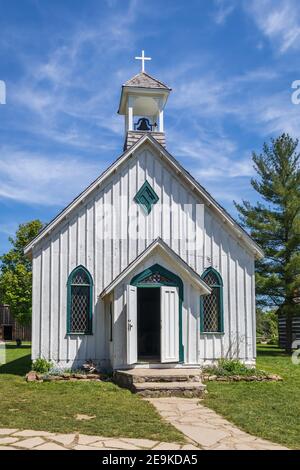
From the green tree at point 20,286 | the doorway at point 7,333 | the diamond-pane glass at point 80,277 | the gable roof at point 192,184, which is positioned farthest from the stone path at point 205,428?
the doorway at point 7,333

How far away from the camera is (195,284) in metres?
15.6

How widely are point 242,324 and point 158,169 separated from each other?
5.64 meters

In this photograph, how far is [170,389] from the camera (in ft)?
42.5

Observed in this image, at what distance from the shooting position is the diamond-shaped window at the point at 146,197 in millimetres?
17172

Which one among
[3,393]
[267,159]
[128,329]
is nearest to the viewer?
[3,393]

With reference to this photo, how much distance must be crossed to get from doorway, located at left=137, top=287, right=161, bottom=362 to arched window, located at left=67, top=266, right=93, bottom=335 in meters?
3.33

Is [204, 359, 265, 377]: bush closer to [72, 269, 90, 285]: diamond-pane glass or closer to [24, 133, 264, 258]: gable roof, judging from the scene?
[24, 133, 264, 258]: gable roof

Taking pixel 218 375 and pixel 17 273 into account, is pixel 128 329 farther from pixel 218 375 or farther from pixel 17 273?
pixel 17 273

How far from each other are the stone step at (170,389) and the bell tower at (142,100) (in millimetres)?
8611

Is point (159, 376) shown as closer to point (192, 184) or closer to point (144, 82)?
point (192, 184)

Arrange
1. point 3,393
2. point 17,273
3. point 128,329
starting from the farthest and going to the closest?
point 17,273
point 128,329
point 3,393

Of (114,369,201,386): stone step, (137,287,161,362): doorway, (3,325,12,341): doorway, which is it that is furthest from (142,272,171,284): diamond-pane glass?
(3,325,12,341): doorway
